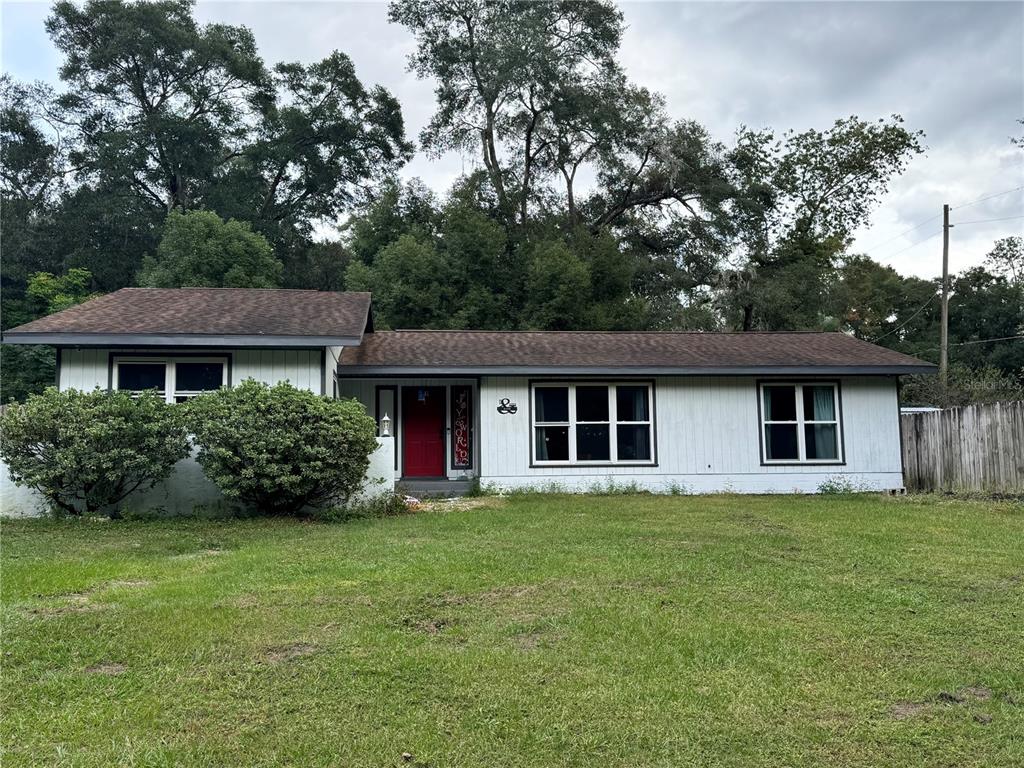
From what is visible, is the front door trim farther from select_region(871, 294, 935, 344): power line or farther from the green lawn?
select_region(871, 294, 935, 344): power line

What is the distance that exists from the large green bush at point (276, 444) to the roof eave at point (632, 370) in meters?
2.73

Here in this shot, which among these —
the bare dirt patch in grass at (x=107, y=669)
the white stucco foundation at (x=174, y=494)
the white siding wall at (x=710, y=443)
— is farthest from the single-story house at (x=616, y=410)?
the bare dirt patch in grass at (x=107, y=669)

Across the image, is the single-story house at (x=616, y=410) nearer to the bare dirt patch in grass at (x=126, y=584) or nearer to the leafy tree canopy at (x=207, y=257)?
the bare dirt patch in grass at (x=126, y=584)

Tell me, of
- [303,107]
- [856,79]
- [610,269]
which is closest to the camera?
[856,79]

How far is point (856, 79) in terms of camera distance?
16.4m

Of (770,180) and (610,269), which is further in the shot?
(770,180)

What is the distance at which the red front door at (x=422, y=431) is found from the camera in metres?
14.3

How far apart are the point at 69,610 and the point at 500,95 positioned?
26.8 m

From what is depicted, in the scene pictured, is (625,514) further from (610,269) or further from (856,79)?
(610,269)

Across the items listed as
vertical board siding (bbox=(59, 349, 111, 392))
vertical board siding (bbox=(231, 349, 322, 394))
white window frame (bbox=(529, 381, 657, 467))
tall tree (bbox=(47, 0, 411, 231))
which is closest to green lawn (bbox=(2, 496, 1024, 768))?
vertical board siding (bbox=(231, 349, 322, 394))

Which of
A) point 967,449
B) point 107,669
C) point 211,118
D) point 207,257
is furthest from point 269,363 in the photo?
point 211,118

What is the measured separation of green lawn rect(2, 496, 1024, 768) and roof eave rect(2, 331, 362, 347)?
13.5ft

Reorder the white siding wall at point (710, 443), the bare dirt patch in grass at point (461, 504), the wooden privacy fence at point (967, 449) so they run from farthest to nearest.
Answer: the white siding wall at point (710, 443)
the wooden privacy fence at point (967, 449)
the bare dirt patch in grass at point (461, 504)

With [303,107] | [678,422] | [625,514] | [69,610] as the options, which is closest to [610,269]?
[678,422]
